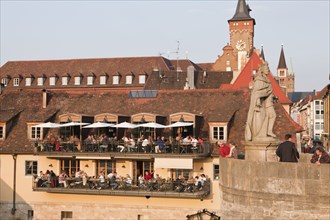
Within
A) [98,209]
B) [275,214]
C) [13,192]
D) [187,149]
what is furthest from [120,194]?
[275,214]

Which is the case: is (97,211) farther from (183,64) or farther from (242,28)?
(242,28)

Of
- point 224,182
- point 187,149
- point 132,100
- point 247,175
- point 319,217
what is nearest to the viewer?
point 319,217

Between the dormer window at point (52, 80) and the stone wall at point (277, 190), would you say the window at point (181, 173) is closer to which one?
the stone wall at point (277, 190)

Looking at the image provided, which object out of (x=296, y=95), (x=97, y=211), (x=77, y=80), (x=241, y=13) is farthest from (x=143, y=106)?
(x=296, y=95)

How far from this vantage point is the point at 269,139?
53.7 feet

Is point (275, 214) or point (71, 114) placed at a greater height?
point (71, 114)

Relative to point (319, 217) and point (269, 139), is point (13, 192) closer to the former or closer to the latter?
point (269, 139)

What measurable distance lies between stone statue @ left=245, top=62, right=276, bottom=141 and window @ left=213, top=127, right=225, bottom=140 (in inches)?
560

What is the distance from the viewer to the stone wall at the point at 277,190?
44.3 ft

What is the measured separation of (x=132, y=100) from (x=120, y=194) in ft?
25.2

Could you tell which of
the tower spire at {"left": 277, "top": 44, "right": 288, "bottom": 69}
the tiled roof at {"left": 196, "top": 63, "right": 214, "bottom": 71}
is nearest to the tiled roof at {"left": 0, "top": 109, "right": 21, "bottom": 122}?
the tiled roof at {"left": 196, "top": 63, "right": 214, "bottom": 71}

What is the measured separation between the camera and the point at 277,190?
555 inches

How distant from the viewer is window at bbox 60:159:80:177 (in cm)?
3244

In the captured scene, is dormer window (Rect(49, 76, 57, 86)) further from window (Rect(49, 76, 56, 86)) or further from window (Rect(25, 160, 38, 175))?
window (Rect(25, 160, 38, 175))
